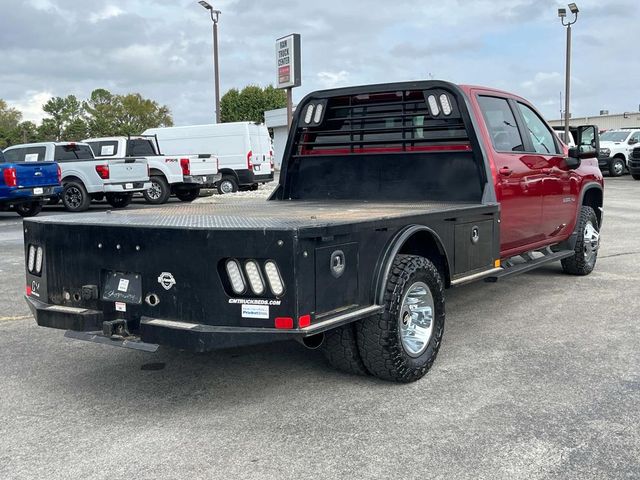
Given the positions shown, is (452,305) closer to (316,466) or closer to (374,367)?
(374,367)

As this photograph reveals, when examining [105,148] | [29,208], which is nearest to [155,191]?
[105,148]

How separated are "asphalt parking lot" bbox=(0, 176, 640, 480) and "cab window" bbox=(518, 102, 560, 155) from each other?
1737 mm

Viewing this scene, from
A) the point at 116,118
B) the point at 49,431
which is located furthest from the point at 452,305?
the point at 116,118

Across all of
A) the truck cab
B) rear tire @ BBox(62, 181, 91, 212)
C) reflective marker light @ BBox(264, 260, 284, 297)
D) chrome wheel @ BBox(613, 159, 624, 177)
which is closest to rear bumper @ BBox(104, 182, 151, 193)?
rear tire @ BBox(62, 181, 91, 212)

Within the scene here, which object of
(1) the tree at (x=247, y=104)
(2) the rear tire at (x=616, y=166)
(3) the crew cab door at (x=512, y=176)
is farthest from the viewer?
(1) the tree at (x=247, y=104)

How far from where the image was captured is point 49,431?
3.61m

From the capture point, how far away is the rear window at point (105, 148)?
1888 centimetres

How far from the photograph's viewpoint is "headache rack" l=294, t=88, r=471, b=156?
572 centimetres

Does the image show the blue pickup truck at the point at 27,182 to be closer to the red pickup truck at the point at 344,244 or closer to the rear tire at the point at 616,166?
the red pickup truck at the point at 344,244

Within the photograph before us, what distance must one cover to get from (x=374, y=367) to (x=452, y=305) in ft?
8.15

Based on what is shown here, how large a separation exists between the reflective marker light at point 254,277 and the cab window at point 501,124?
3.06 m

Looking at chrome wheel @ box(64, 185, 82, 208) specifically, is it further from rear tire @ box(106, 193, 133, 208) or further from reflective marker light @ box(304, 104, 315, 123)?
reflective marker light @ box(304, 104, 315, 123)

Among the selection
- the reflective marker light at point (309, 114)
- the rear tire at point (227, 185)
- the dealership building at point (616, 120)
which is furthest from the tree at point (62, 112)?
the reflective marker light at point (309, 114)

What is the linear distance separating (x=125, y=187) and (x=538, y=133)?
498 inches
